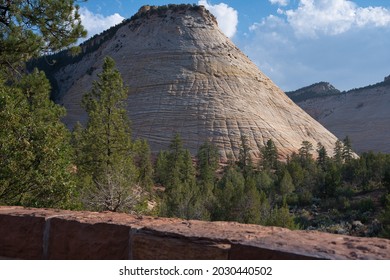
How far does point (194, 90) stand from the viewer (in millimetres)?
52562

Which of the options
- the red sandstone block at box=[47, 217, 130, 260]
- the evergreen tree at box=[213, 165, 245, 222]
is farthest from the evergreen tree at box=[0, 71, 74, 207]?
the evergreen tree at box=[213, 165, 245, 222]

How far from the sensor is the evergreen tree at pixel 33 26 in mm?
7500

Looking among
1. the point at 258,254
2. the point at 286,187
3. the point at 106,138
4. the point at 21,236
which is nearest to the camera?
the point at 258,254

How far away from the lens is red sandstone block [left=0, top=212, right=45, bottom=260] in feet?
9.85

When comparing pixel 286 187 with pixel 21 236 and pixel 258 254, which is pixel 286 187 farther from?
pixel 258 254

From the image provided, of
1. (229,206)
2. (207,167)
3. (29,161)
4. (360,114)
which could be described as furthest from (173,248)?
(360,114)

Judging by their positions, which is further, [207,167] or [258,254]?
[207,167]

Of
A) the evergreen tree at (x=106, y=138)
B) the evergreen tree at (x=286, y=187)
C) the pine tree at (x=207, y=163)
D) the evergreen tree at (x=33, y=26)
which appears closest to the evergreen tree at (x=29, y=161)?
the evergreen tree at (x=33, y=26)

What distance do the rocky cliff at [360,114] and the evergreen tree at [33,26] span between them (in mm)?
69040

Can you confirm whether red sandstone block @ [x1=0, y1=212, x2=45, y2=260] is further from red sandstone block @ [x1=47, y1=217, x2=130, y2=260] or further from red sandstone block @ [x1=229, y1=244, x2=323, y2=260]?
red sandstone block @ [x1=229, y1=244, x2=323, y2=260]

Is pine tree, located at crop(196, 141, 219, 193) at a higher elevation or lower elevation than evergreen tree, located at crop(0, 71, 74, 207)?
higher

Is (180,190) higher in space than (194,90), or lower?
lower

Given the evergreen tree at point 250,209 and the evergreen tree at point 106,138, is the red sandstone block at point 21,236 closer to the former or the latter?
the evergreen tree at point 106,138

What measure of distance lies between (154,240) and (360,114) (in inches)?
3585
